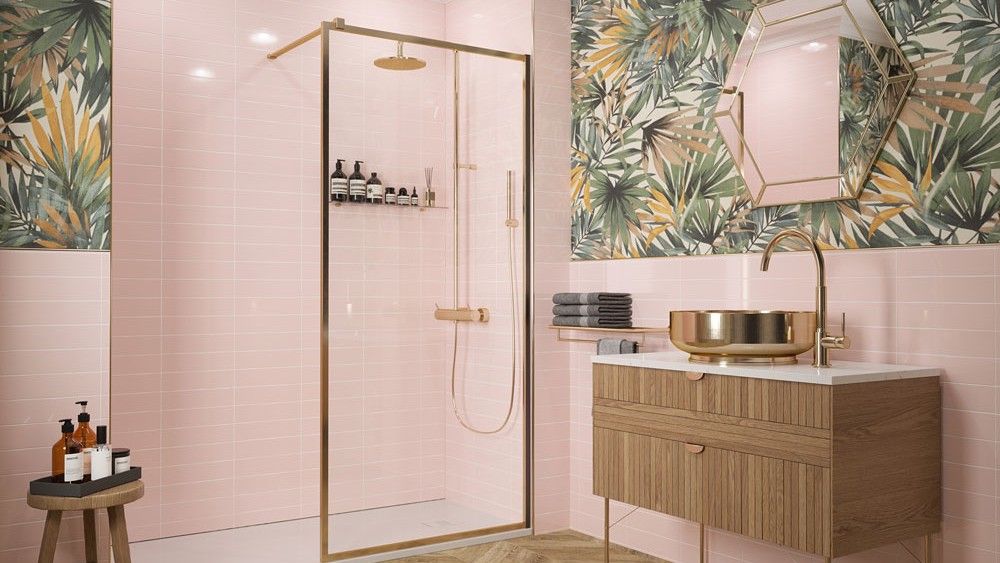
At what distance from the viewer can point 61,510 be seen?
2855 millimetres

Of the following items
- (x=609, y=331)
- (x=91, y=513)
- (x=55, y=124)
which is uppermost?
(x=55, y=124)

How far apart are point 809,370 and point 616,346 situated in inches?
47.1

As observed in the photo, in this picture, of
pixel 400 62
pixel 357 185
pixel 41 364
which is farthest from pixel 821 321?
pixel 41 364

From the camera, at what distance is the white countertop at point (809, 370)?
8.53 ft

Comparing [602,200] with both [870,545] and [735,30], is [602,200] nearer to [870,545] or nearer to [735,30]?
[735,30]

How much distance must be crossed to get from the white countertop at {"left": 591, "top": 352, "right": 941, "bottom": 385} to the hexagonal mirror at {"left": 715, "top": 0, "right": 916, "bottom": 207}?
2.02 feet

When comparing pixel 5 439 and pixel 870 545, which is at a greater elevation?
pixel 5 439

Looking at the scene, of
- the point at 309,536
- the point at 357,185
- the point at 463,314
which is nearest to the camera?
the point at 357,185

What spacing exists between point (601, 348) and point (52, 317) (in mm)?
2131

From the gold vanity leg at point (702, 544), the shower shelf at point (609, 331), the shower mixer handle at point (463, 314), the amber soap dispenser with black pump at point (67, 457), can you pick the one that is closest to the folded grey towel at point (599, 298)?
the shower shelf at point (609, 331)

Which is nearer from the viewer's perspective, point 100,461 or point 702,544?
point 100,461

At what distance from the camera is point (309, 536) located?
13.5 ft

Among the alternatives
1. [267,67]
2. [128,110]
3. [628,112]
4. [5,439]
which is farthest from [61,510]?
[628,112]

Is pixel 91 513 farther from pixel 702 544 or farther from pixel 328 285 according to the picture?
pixel 702 544
